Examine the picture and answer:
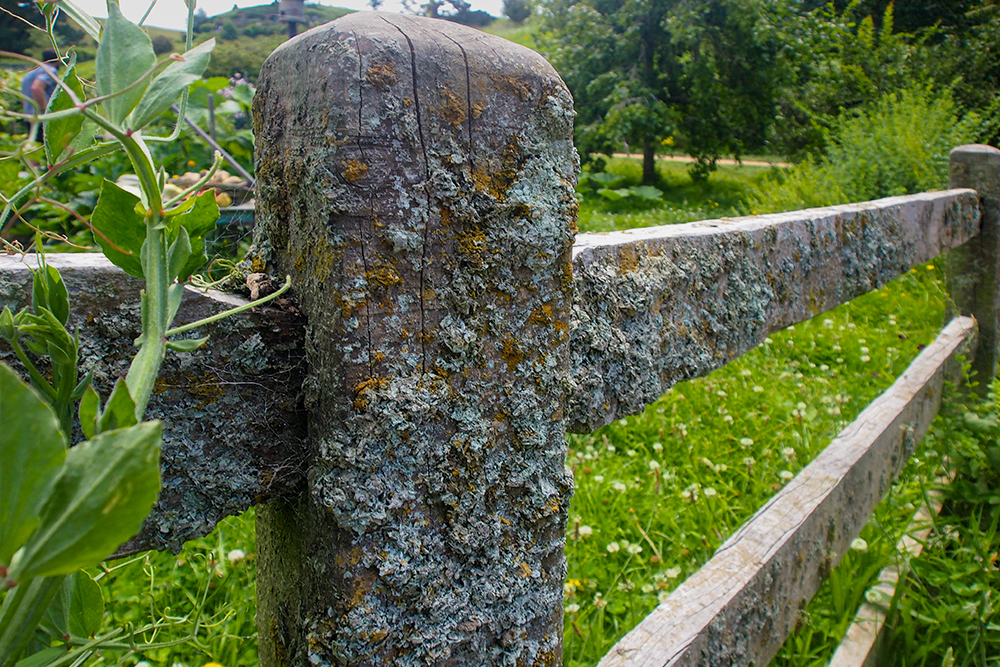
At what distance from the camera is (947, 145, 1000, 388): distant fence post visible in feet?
9.02

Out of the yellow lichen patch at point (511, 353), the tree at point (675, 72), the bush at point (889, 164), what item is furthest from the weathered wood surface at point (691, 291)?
the tree at point (675, 72)

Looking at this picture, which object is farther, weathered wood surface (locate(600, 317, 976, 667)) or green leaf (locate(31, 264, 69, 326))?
weathered wood surface (locate(600, 317, 976, 667))

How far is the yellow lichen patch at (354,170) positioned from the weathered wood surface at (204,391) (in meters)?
0.16

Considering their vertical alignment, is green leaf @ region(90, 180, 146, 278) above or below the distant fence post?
above

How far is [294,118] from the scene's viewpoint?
2.05 feet

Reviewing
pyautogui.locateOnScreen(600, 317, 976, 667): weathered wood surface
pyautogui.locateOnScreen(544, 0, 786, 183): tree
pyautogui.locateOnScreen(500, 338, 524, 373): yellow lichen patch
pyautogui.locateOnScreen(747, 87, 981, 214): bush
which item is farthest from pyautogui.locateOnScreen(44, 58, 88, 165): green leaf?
pyautogui.locateOnScreen(544, 0, 786, 183): tree

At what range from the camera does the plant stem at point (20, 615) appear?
33 centimetres

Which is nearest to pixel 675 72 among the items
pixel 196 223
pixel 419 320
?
pixel 419 320

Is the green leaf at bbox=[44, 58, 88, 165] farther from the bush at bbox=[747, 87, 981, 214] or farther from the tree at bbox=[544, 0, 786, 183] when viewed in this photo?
Answer: the tree at bbox=[544, 0, 786, 183]

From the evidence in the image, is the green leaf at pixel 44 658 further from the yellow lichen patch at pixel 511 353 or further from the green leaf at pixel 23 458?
the yellow lichen patch at pixel 511 353

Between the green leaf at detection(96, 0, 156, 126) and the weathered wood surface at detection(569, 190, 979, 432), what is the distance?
521mm

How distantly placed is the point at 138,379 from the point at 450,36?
0.42 meters

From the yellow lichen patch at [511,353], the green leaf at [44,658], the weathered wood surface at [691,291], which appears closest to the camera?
the green leaf at [44,658]

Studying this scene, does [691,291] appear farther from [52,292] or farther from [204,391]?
[52,292]
